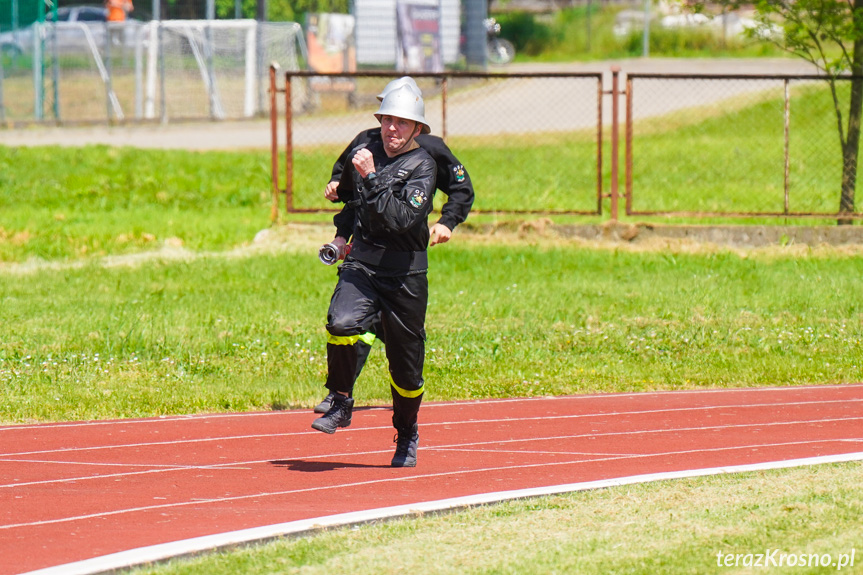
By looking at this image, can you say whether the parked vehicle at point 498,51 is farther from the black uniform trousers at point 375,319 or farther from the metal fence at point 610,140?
the black uniform trousers at point 375,319

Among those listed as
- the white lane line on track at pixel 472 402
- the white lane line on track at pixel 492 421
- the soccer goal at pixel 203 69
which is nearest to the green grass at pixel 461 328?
the white lane line on track at pixel 472 402

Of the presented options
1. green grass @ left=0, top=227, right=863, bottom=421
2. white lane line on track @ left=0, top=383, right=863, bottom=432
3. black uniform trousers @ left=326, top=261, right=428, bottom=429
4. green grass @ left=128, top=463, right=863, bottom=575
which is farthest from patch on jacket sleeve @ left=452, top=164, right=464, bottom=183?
green grass @ left=0, top=227, right=863, bottom=421

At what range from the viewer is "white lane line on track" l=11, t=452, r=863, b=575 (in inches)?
202

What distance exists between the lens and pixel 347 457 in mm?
7586

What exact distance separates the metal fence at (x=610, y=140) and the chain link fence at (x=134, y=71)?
1280 millimetres

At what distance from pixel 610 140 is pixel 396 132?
22.6 meters

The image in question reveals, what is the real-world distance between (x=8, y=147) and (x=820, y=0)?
1609cm

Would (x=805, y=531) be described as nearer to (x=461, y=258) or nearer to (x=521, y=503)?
(x=521, y=503)

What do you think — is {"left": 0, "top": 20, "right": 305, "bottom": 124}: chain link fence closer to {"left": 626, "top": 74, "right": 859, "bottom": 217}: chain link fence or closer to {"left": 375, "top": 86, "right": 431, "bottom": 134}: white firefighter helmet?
{"left": 626, "top": 74, "right": 859, "bottom": 217}: chain link fence

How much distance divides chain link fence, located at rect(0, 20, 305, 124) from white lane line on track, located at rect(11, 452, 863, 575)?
26266 mm

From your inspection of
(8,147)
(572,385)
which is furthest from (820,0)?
(8,147)

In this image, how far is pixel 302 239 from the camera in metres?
17.2

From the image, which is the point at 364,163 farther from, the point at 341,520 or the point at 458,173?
the point at 341,520
